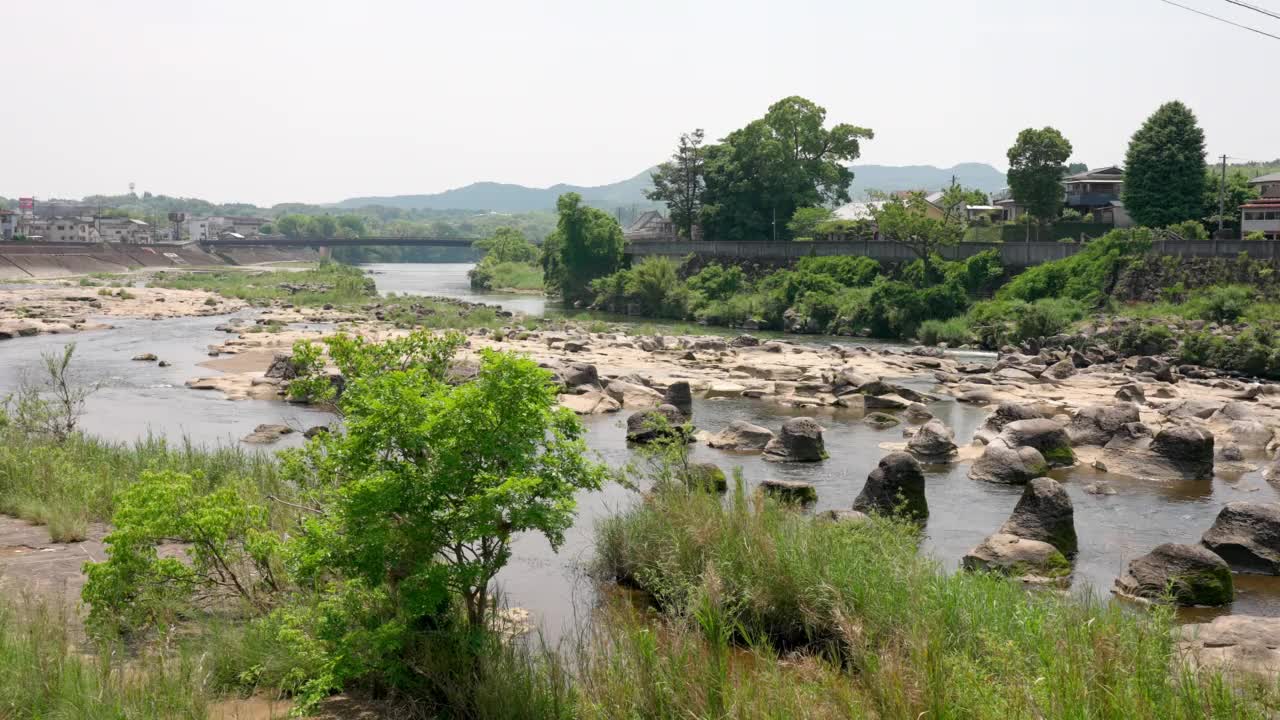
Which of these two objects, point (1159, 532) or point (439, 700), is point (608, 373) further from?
point (439, 700)

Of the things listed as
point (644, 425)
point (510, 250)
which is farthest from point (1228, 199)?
point (510, 250)

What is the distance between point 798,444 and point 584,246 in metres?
63.7

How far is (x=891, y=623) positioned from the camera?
10227mm

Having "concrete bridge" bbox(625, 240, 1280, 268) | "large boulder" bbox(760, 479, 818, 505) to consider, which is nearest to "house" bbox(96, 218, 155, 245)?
"concrete bridge" bbox(625, 240, 1280, 268)

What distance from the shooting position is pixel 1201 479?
895 inches

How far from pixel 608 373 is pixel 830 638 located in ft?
95.0

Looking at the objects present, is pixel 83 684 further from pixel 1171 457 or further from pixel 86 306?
pixel 86 306

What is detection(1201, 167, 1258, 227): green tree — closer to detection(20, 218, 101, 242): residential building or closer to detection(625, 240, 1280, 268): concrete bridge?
detection(625, 240, 1280, 268): concrete bridge

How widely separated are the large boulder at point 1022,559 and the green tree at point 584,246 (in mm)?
70809

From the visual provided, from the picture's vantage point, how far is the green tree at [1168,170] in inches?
2606

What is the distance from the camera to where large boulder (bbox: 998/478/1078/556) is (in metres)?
16.6

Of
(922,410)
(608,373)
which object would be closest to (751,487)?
(922,410)

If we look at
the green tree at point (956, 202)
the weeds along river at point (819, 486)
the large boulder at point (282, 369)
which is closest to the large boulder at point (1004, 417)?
the weeds along river at point (819, 486)

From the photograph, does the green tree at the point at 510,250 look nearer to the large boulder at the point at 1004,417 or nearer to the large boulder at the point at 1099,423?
the large boulder at the point at 1004,417
